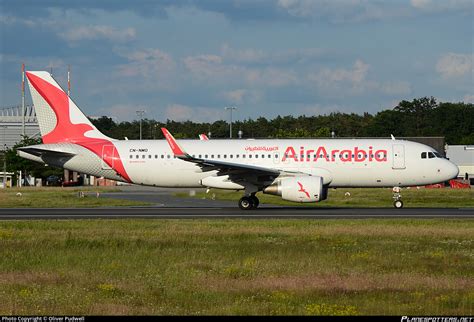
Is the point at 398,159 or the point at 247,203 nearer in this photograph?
the point at 398,159

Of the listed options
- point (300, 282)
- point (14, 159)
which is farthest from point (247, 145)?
point (14, 159)

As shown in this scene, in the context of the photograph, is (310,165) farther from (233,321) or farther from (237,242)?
(233,321)

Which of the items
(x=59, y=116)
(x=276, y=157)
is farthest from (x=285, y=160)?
(x=59, y=116)

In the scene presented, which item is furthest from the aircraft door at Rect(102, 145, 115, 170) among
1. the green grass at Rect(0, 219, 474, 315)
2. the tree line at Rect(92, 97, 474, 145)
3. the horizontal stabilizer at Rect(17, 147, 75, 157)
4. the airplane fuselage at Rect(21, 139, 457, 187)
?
the tree line at Rect(92, 97, 474, 145)

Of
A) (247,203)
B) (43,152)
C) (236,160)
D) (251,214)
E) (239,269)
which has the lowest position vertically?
(239,269)

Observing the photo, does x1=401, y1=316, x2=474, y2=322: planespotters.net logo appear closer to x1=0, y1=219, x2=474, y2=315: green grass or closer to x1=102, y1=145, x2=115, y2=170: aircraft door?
x1=0, y1=219, x2=474, y2=315: green grass

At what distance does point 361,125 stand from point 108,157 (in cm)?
12309

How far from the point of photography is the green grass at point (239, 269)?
14.2m

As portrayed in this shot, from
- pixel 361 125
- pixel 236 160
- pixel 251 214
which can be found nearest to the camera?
pixel 251 214

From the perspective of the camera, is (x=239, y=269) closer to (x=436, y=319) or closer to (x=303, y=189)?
(x=436, y=319)

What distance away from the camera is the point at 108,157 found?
4206cm

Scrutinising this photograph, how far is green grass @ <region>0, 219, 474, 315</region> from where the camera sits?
14234 mm

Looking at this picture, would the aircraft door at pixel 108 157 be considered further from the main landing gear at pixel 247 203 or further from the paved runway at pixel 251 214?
the main landing gear at pixel 247 203

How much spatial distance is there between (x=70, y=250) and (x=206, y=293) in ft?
26.4
